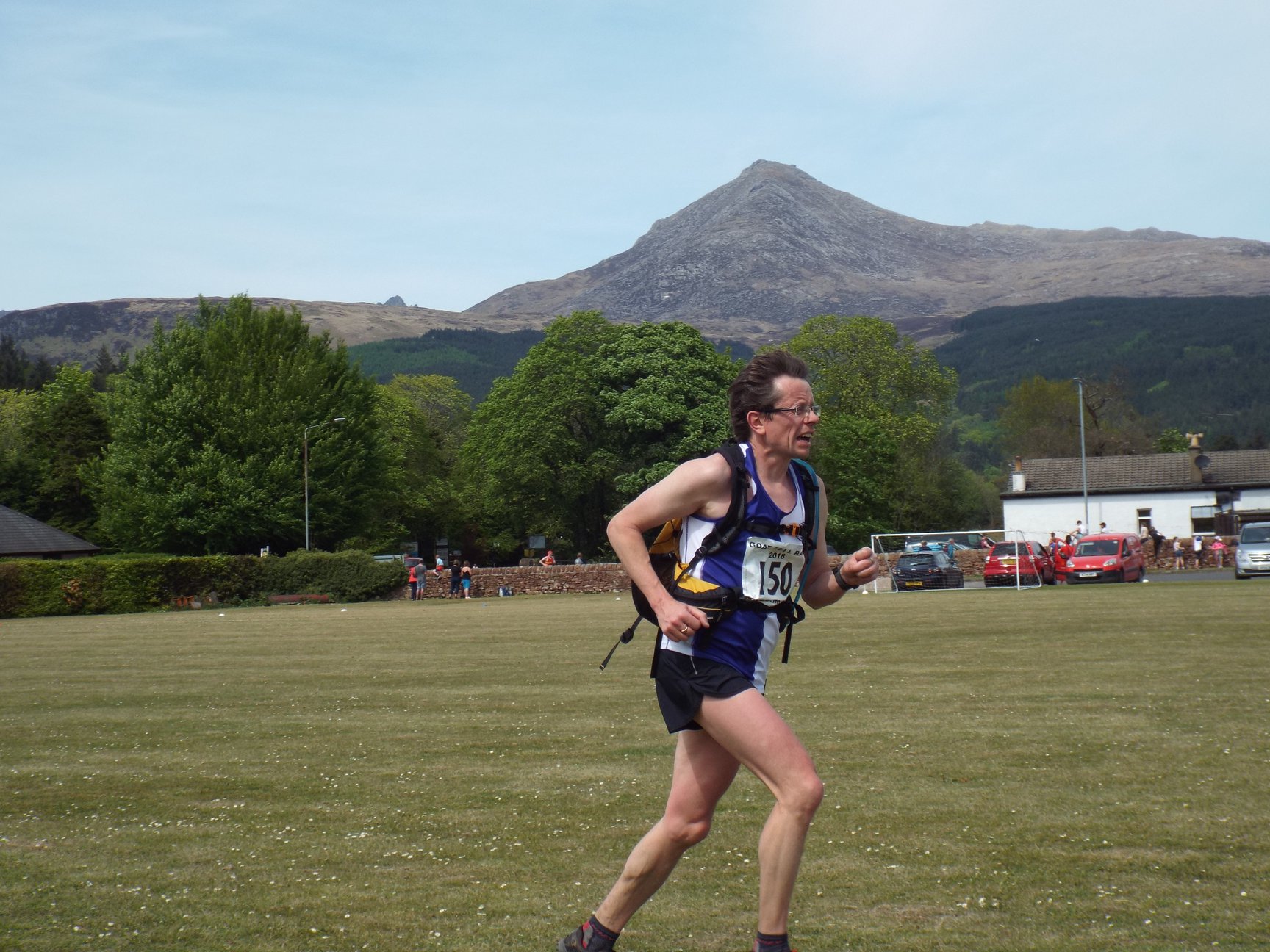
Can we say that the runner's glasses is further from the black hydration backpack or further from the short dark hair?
the black hydration backpack

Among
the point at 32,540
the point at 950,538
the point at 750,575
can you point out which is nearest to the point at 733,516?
the point at 750,575

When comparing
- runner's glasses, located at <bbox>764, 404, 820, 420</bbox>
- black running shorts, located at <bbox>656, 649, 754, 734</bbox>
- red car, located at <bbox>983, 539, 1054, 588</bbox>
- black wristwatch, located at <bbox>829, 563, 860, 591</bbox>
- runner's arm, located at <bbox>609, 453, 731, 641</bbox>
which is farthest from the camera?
red car, located at <bbox>983, 539, 1054, 588</bbox>

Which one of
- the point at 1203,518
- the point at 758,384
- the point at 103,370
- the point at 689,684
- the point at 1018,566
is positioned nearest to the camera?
the point at 689,684

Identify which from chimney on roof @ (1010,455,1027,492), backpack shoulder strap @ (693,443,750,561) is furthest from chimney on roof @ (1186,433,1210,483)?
backpack shoulder strap @ (693,443,750,561)

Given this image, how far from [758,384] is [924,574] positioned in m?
44.3

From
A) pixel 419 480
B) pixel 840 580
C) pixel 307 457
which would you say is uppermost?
pixel 307 457

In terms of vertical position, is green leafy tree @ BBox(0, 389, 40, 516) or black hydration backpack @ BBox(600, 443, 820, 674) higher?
green leafy tree @ BBox(0, 389, 40, 516)

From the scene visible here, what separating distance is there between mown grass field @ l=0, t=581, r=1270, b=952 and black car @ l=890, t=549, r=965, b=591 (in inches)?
1145

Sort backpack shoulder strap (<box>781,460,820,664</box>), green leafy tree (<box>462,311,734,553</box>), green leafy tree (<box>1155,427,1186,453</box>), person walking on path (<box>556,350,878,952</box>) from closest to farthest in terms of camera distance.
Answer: person walking on path (<box>556,350,878,952</box>), backpack shoulder strap (<box>781,460,820,664</box>), green leafy tree (<box>462,311,734,553</box>), green leafy tree (<box>1155,427,1186,453</box>)

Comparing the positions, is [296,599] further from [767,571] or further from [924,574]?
[767,571]

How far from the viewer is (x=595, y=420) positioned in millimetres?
74688

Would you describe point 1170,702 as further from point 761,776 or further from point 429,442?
point 429,442

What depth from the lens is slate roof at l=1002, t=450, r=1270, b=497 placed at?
8225 cm

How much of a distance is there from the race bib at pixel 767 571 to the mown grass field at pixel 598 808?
149 cm
